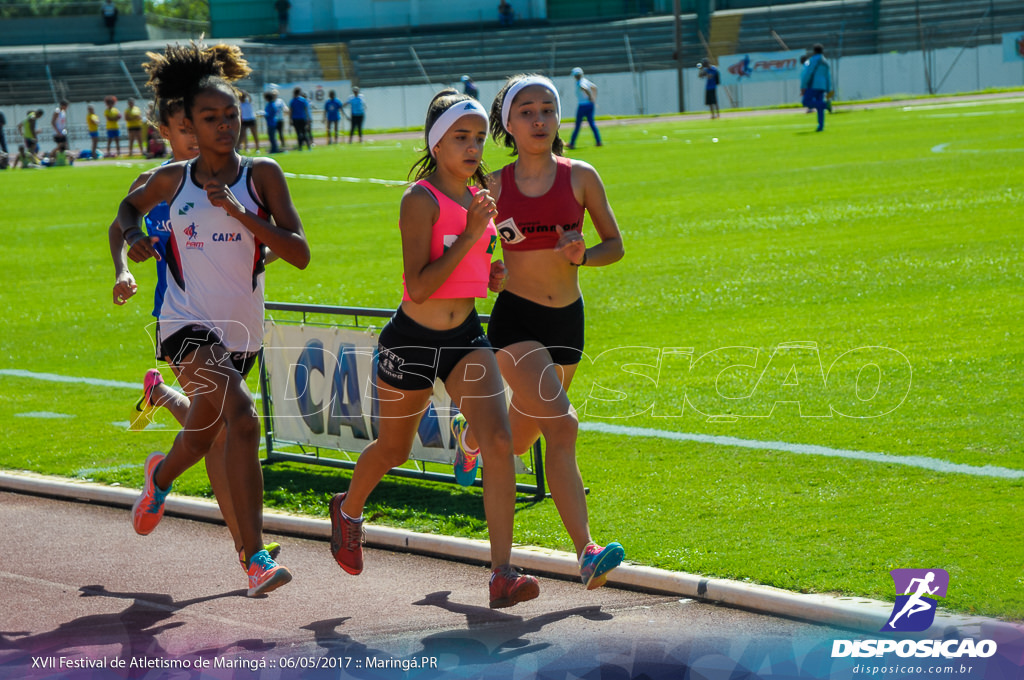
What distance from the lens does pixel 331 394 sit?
7.84 meters

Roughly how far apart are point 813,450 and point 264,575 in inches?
150

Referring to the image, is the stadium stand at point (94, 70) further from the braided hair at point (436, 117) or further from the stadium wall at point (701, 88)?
the braided hair at point (436, 117)

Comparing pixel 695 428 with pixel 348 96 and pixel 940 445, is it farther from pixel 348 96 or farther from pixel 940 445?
pixel 348 96

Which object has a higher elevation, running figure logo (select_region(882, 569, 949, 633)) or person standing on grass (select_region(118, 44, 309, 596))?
person standing on grass (select_region(118, 44, 309, 596))

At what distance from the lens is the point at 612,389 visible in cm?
992

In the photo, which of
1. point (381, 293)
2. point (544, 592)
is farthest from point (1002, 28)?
point (544, 592)

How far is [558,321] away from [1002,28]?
2222 inches

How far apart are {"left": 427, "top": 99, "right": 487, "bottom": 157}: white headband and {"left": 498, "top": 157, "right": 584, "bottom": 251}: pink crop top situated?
457mm

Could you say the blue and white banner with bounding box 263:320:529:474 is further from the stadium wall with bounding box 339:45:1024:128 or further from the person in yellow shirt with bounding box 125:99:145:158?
the stadium wall with bounding box 339:45:1024:128

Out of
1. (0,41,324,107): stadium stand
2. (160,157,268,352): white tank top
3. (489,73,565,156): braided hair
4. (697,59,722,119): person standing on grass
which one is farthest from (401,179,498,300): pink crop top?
(0,41,324,107): stadium stand

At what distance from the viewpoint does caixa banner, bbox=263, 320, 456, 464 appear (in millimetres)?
7469

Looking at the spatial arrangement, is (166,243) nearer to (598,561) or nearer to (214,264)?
(214,264)

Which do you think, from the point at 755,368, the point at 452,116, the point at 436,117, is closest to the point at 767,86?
the point at 755,368

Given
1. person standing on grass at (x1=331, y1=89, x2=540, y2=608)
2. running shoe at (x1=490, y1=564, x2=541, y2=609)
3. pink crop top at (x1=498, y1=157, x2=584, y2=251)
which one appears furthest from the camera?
pink crop top at (x1=498, y1=157, x2=584, y2=251)
